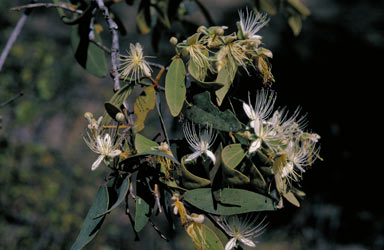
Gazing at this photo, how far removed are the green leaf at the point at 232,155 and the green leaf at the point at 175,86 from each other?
13 centimetres

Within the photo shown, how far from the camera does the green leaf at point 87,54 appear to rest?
1.34 meters

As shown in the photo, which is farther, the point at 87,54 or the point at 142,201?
the point at 87,54

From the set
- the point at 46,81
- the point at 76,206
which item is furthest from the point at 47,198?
the point at 46,81

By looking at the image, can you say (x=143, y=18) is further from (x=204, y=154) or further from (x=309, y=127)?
(x=309, y=127)

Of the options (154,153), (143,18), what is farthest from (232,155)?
(143,18)

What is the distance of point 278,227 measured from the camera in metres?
4.17

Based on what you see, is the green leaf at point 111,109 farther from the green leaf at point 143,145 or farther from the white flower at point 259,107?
the white flower at point 259,107

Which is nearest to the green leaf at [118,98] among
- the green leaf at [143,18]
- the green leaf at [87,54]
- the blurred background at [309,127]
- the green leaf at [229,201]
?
the green leaf at [229,201]

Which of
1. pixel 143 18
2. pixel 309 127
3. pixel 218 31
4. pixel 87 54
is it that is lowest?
pixel 309 127

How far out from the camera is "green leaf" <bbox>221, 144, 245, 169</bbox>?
2.49 feet

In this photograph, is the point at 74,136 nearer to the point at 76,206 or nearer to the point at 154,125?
the point at 154,125

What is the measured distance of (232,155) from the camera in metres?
0.77

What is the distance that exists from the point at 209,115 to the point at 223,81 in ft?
0.26

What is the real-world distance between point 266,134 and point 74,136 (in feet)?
13.4
